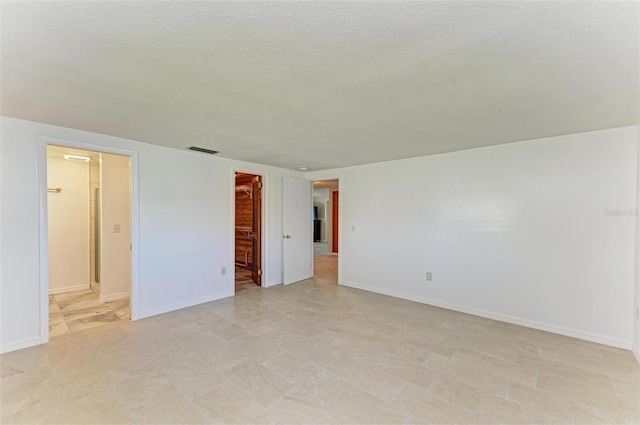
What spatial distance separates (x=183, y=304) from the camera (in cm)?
397

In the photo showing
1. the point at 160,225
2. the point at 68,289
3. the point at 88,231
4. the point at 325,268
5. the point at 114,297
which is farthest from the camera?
the point at 325,268

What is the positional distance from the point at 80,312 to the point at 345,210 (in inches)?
166

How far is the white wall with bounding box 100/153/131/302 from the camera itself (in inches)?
169

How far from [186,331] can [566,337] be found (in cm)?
420

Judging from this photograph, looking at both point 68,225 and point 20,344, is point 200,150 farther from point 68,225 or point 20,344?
point 68,225

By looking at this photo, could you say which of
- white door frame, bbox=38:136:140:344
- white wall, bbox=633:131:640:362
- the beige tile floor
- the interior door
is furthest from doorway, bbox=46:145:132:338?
white wall, bbox=633:131:640:362

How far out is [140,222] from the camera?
3.54m

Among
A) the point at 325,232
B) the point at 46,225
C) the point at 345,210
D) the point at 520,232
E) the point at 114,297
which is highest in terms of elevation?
the point at 345,210

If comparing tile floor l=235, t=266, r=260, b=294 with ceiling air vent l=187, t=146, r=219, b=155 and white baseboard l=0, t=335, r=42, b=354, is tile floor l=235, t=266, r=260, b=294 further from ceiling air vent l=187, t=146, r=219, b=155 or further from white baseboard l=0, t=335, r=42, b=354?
white baseboard l=0, t=335, r=42, b=354

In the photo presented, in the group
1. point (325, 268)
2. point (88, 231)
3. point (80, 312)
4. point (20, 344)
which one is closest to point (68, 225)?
point (88, 231)

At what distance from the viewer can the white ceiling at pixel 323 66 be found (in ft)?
4.13

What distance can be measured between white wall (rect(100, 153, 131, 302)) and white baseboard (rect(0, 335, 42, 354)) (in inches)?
59.3

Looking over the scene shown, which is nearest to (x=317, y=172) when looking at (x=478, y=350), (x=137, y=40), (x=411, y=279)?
(x=411, y=279)

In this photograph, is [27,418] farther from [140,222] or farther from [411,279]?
[411,279]
